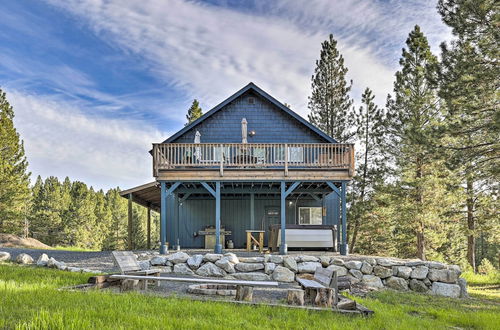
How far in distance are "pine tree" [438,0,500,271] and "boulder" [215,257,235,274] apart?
804 cm

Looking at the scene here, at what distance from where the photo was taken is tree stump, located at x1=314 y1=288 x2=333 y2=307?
20.7 ft

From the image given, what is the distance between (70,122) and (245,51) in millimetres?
9059

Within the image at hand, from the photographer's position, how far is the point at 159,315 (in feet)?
16.4

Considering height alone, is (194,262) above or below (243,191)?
below

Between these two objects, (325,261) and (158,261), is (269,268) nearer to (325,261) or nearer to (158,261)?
(325,261)

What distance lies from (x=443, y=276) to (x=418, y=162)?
1042 centimetres

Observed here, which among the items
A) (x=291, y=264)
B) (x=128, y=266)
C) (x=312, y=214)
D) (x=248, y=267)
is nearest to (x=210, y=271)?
(x=248, y=267)

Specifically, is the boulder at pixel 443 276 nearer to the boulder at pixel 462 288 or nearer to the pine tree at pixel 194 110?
the boulder at pixel 462 288

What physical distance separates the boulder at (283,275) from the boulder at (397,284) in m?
2.80

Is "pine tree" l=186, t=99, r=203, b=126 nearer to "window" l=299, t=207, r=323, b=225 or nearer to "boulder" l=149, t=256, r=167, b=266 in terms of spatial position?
"window" l=299, t=207, r=323, b=225

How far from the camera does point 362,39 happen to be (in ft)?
60.7

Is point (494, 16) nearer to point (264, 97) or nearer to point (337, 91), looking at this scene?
point (264, 97)

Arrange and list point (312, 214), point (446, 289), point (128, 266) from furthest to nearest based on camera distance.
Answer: point (312, 214)
point (446, 289)
point (128, 266)

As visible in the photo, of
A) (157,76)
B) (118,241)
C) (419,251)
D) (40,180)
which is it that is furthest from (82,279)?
(40,180)
